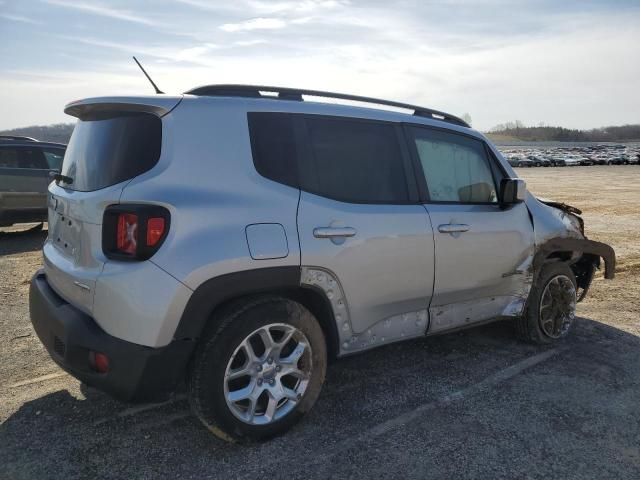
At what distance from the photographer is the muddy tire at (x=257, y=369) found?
2682mm

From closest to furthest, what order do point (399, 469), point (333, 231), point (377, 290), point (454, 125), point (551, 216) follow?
1. point (399, 469)
2. point (333, 231)
3. point (377, 290)
4. point (454, 125)
5. point (551, 216)

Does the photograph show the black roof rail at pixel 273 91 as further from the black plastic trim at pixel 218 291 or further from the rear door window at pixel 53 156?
the rear door window at pixel 53 156

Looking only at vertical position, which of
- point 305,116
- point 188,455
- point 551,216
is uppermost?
point 305,116

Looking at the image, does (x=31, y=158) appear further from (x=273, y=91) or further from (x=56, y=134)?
(x=56, y=134)

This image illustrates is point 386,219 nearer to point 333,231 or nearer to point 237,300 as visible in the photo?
point 333,231

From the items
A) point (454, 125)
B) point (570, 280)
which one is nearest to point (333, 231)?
point (454, 125)

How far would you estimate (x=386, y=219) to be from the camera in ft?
10.7

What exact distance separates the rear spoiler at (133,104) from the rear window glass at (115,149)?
3 cm

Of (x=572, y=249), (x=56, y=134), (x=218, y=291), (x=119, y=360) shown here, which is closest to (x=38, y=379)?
(x=119, y=360)

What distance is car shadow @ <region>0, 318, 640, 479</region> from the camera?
2.73m

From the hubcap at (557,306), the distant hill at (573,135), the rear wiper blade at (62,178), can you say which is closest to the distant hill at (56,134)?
the rear wiper blade at (62,178)

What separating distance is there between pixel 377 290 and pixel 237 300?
91cm

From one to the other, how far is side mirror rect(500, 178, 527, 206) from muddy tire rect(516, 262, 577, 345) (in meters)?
0.85

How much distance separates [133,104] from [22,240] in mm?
8256
